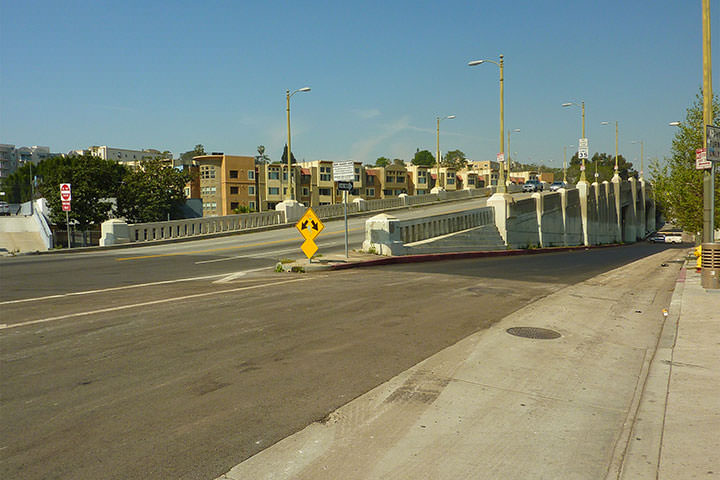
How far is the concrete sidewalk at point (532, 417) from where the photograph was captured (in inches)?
158

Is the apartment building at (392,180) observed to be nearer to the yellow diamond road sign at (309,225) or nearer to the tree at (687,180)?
the tree at (687,180)

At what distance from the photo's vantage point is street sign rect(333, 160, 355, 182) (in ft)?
62.0

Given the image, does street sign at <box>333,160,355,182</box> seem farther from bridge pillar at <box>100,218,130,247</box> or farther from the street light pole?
bridge pillar at <box>100,218,130,247</box>

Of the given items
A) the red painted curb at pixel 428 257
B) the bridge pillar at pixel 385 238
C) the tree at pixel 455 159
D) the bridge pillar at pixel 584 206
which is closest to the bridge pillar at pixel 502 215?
the red painted curb at pixel 428 257

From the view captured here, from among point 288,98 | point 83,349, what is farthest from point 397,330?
point 288,98

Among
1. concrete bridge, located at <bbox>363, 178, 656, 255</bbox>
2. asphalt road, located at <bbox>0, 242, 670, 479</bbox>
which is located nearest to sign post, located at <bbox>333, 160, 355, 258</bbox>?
concrete bridge, located at <bbox>363, 178, 656, 255</bbox>

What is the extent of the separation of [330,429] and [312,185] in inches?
3960

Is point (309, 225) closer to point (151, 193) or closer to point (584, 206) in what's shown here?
point (584, 206)

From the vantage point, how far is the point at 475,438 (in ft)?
14.8

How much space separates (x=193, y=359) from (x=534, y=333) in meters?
5.14

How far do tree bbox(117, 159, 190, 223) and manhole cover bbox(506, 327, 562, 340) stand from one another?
5715cm

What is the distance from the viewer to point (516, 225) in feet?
112

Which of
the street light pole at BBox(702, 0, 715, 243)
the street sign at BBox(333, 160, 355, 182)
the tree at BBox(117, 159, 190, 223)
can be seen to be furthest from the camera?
the tree at BBox(117, 159, 190, 223)

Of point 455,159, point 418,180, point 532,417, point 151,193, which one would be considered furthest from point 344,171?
point 455,159
